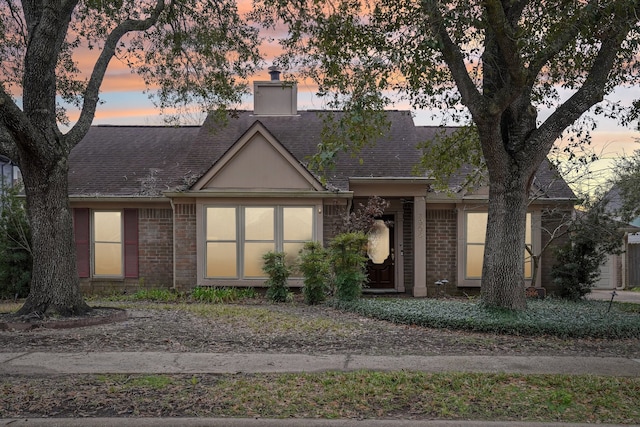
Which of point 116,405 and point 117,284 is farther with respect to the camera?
point 117,284

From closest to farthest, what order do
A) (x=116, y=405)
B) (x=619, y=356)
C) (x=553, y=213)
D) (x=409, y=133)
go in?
(x=116, y=405) < (x=619, y=356) < (x=553, y=213) < (x=409, y=133)

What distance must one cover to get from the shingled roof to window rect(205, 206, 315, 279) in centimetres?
117

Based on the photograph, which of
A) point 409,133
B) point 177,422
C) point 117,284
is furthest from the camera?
point 409,133

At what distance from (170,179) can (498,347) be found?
1201 cm

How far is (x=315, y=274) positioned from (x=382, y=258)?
5037mm

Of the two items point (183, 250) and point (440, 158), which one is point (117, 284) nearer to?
point (183, 250)

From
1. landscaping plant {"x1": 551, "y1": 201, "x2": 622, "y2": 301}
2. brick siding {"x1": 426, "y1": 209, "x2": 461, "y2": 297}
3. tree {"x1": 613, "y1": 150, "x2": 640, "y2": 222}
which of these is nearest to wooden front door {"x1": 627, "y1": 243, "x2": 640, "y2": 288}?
tree {"x1": 613, "y1": 150, "x2": 640, "y2": 222}

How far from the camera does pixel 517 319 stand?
11297 mm

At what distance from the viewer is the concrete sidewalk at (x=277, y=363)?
8.09 metres

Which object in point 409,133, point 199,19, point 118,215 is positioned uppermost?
point 199,19

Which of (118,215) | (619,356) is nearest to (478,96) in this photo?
(619,356)

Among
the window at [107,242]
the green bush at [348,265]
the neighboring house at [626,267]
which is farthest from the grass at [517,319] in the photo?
the neighboring house at [626,267]

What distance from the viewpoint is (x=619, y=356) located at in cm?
929

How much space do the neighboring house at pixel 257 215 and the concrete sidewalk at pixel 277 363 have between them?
890 cm
